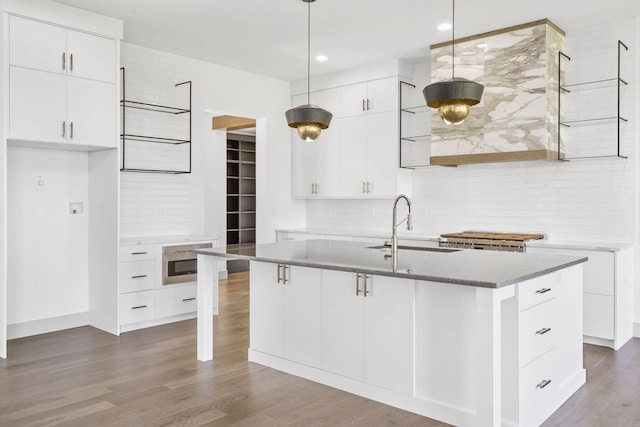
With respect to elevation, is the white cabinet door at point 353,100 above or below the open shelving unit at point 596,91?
above

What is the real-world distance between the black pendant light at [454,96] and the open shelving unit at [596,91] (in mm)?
2306

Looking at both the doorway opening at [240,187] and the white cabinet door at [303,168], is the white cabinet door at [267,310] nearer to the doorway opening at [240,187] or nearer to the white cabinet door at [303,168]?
the white cabinet door at [303,168]

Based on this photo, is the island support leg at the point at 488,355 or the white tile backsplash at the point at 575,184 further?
the white tile backsplash at the point at 575,184

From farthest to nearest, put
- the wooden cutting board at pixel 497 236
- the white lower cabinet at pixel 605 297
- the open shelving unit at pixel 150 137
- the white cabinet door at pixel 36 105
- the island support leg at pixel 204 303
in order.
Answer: the open shelving unit at pixel 150 137, the wooden cutting board at pixel 497 236, the white lower cabinet at pixel 605 297, the white cabinet door at pixel 36 105, the island support leg at pixel 204 303

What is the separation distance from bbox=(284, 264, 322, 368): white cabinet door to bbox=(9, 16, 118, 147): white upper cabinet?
7.90 feet

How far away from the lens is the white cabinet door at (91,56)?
15.1 ft

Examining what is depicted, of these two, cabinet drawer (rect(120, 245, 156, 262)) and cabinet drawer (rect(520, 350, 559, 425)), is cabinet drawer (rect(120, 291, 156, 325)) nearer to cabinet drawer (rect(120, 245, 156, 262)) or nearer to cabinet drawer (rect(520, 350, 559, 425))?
cabinet drawer (rect(120, 245, 156, 262))

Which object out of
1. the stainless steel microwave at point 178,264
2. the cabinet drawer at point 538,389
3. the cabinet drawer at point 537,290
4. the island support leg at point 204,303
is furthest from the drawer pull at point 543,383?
the stainless steel microwave at point 178,264

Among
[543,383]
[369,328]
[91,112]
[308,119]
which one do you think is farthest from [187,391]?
[91,112]

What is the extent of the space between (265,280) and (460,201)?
301cm

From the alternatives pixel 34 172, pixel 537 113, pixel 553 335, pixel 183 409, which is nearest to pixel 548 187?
pixel 537 113

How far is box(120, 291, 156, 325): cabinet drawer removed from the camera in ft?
16.5

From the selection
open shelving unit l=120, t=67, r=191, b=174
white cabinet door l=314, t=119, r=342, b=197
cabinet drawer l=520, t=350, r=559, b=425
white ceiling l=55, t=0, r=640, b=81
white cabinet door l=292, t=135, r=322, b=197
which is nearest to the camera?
cabinet drawer l=520, t=350, r=559, b=425

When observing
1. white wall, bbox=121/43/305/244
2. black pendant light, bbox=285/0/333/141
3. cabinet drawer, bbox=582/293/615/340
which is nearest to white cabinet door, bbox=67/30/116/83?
white wall, bbox=121/43/305/244
